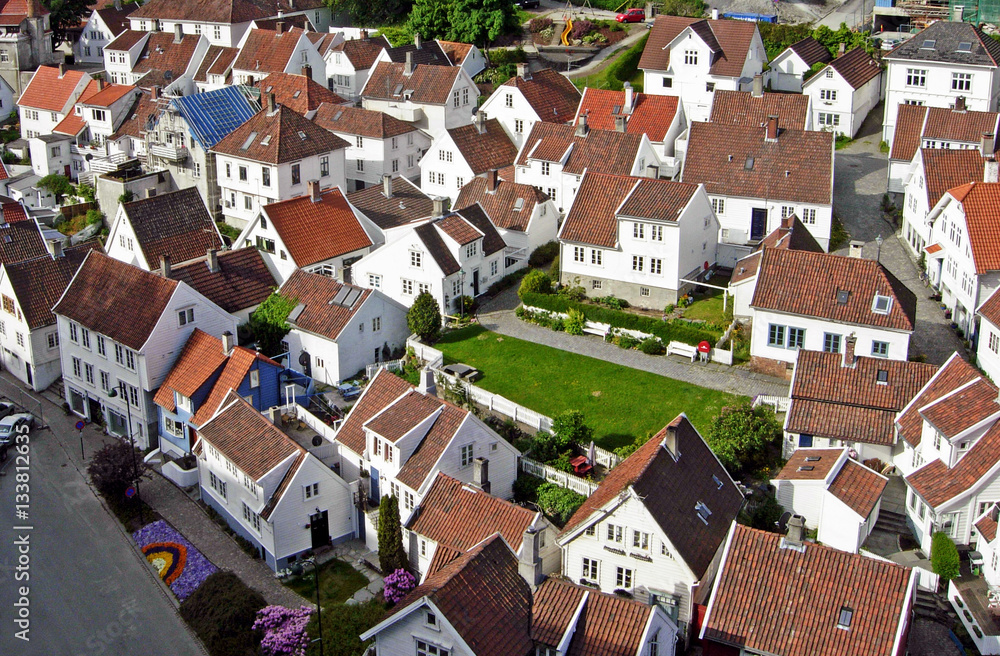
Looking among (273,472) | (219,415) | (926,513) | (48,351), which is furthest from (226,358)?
(926,513)

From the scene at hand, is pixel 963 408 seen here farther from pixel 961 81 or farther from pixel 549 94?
pixel 549 94

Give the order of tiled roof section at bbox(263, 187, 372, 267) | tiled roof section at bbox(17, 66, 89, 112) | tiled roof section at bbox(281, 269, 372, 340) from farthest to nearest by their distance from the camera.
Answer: tiled roof section at bbox(17, 66, 89, 112), tiled roof section at bbox(263, 187, 372, 267), tiled roof section at bbox(281, 269, 372, 340)

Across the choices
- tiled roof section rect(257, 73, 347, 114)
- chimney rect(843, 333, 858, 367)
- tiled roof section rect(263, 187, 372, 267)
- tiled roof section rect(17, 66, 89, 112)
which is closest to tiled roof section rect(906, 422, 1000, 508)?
chimney rect(843, 333, 858, 367)

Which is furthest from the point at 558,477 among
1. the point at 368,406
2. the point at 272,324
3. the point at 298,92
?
the point at 298,92

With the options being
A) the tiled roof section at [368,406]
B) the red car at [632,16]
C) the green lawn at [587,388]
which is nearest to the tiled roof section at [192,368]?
the tiled roof section at [368,406]

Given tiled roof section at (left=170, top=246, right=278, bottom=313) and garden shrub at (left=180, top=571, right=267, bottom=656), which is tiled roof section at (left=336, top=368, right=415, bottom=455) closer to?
garden shrub at (left=180, top=571, right=267, bottom=656)

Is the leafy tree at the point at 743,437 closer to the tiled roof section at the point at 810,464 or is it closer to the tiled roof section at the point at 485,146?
the tiled roof section at the point at 810,464
